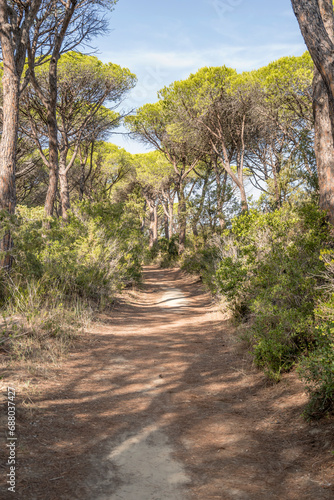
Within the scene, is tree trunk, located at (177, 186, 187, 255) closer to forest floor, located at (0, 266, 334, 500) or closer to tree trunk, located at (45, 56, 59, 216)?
tree trunk, located at (45, 56, 59, 216)

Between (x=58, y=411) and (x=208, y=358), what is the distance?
2.67m

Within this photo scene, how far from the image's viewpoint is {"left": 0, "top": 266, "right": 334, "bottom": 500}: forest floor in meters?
2.44

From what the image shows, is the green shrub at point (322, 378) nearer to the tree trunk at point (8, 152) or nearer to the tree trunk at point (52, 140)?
the tree trunk at point (8, 152)

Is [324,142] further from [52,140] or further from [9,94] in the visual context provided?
[52,140]

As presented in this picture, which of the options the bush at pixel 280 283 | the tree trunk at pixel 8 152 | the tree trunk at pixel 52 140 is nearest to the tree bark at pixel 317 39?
the bush at pixel 280 283

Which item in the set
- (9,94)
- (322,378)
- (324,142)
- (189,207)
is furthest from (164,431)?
(189,207)

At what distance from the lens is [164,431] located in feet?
10.9

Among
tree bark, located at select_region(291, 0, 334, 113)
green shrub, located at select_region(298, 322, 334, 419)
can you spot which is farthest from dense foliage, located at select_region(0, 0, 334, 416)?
tree bark, located at select_region(291, 0, 334, 113)

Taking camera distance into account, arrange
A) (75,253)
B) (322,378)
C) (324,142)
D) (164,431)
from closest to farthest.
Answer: (322,378) < (164,431) < (324,142) < (75,253)

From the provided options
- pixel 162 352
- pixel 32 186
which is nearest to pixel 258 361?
pixel 162 352

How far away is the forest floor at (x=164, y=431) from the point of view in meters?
2.44

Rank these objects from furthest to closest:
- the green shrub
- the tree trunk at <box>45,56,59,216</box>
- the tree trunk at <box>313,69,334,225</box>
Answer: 1. the tree trunk at <box>45,56,59,216</box>
2. the tree trunk at <box>313,69,334,225</box>
3. the green shrub

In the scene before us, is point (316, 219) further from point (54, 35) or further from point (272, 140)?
point (272, 140)

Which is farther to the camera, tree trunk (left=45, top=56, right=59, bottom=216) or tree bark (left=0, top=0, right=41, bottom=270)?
tree trunk (left=45, top=56, right=59, bottom=216)
